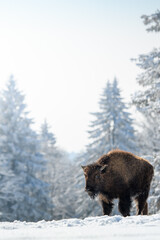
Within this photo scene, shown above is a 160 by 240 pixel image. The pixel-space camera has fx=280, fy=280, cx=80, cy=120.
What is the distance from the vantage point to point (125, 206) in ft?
20.9

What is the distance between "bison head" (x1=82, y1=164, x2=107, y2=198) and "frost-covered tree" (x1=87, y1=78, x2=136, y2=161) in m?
18.2

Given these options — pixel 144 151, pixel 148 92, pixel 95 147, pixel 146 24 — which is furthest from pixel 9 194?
pixel 146 24

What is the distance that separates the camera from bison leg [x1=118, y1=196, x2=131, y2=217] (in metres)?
6.32

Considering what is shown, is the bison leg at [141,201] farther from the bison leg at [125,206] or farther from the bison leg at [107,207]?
the bison leg at [107,207]

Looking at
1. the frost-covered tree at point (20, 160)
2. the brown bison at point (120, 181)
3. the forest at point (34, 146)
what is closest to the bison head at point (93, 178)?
the brown bison at point (120, 181)

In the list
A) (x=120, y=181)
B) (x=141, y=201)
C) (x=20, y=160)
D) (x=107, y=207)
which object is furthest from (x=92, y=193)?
(x=20, y=160)

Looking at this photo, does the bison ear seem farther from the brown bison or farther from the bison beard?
the bison beard

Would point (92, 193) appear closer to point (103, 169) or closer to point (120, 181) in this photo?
point (103, 169)

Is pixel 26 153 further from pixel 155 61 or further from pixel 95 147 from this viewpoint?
pixel 155 61

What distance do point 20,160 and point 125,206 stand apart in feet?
61.5

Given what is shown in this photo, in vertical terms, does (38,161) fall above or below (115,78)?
below

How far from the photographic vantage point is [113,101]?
1045 inches

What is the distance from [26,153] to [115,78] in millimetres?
11438

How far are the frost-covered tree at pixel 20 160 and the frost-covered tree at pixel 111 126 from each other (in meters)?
5.27
